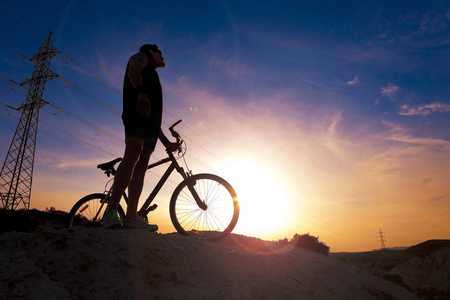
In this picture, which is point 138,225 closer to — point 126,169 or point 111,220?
point 111,220

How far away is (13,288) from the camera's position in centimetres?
190

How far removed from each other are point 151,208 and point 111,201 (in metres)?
0.94

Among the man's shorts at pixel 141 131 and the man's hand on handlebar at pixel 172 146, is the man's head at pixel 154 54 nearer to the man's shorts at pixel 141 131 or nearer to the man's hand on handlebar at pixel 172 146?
the man's shorts at pixel 141 131

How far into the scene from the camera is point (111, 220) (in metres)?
3.23

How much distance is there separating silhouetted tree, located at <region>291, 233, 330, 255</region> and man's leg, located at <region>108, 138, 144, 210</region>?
7.94 meters

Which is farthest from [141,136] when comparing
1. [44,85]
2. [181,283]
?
[44,85]

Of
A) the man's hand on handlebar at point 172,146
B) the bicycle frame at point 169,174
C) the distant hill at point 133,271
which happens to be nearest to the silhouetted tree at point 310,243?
the distant hill at point 133,271

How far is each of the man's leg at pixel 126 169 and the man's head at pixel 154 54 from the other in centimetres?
132

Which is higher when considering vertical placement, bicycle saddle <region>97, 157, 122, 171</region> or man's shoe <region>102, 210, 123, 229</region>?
bicycle saddle <region>97, 157, 122, 171</region>

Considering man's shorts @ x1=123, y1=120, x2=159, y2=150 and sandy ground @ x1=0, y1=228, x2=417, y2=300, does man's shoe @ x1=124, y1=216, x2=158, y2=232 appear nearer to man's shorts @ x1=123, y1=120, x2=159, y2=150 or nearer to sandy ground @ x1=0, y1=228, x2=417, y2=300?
sandy ground @ x1=0, y1=228, x2=417, y2=300

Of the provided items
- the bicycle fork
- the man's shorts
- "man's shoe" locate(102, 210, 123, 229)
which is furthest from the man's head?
"man's shoe" locate(102, 210, 123, 229)

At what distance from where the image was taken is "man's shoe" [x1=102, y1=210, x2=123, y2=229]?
3.21 m

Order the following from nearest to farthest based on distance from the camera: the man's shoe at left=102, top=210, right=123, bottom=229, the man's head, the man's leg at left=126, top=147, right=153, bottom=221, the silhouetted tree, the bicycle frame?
the man's shoe at left=102, top=210, right=123, bottom=229 → the man's leg at left=126, top=147, right=153, bottom=221 → the man's head → the bicycle frame → the silhouetted tree

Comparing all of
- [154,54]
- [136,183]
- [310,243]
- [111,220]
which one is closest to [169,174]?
[136,183]
